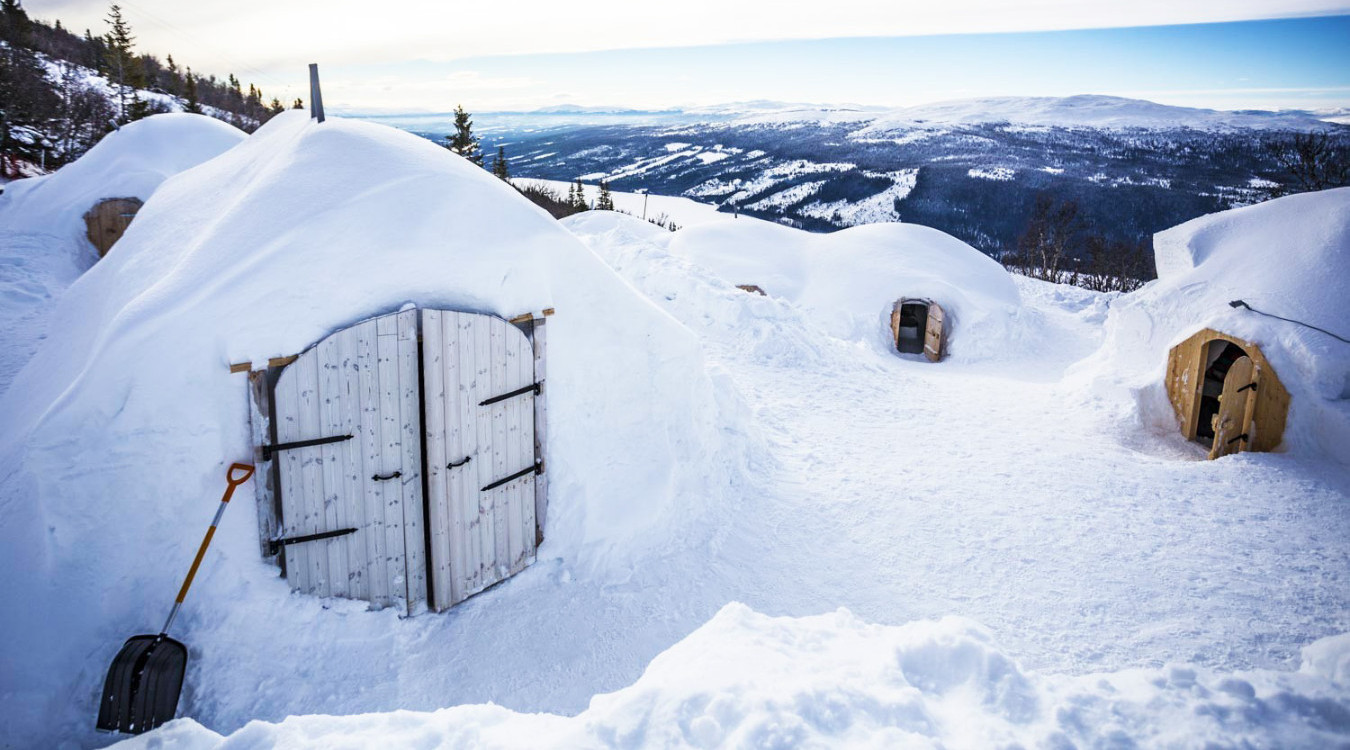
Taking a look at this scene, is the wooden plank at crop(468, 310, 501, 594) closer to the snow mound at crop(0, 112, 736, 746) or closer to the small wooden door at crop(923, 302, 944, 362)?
the snow mound at crop(0, 112, 736, 746)

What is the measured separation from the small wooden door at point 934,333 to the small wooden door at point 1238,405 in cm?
999

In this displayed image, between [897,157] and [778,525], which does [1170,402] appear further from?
[897,157]

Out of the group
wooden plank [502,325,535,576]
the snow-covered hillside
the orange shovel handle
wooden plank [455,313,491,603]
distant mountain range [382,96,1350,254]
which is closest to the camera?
the snow-covered hillside

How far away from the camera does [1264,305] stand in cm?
889

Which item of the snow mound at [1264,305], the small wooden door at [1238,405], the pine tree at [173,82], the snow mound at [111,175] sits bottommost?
the small wooden door at [1238,405]

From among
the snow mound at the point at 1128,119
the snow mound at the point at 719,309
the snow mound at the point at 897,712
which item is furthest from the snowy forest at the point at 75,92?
the snow mound at the point at 1128,119

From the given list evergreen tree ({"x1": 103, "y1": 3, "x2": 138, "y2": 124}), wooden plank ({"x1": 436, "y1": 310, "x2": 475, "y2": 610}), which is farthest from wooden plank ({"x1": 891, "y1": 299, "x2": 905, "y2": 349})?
evergreen tree ({"x1": 103, "y1": 3, "x2": 138, "y2": 124})

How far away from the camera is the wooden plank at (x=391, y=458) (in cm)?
514

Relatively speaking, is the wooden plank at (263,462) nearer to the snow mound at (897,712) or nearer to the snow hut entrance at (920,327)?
the snow mound at (897,712)

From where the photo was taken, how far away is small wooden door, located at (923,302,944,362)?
1858cm

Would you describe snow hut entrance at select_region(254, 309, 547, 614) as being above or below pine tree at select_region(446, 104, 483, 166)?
below

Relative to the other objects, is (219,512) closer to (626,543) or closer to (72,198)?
(626,543)

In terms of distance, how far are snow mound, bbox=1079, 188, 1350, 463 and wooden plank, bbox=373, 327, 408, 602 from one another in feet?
35.5

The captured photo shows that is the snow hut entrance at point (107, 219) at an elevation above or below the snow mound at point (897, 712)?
above
